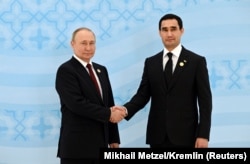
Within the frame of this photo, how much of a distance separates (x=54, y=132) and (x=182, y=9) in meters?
1.50

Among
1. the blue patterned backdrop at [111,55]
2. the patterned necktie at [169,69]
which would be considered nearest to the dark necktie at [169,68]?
the patterned necktie at [169,69]

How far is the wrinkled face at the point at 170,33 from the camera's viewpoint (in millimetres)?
2967

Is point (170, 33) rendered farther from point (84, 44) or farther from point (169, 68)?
point (84, 44)

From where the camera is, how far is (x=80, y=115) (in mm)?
2826

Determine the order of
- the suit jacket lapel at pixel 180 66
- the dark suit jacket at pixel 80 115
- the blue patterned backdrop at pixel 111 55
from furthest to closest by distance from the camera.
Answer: the blue patterned backdrop at pixel 111 55 → the suit jacket lapel at pixel 180 66 → the dark suit jacket at pixel 80 115

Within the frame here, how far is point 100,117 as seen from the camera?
2814 mm

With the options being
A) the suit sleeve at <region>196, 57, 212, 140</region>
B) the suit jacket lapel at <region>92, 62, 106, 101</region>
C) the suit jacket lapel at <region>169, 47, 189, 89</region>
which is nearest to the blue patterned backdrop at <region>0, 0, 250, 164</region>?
the suit jacket lapel at <region>92, 62, 106, 101</region>

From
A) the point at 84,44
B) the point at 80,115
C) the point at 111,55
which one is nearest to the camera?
the point at 80,115

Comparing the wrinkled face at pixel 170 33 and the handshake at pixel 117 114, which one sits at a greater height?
the wrinkled face at pixel 170 33

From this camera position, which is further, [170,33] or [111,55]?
[111,55]

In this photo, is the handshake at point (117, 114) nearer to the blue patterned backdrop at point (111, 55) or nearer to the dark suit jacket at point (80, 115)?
the dark suit jacket at point (80, 115)

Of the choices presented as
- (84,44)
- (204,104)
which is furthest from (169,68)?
(84,44)

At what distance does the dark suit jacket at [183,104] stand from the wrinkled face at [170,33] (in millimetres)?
119

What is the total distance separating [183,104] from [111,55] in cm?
87
